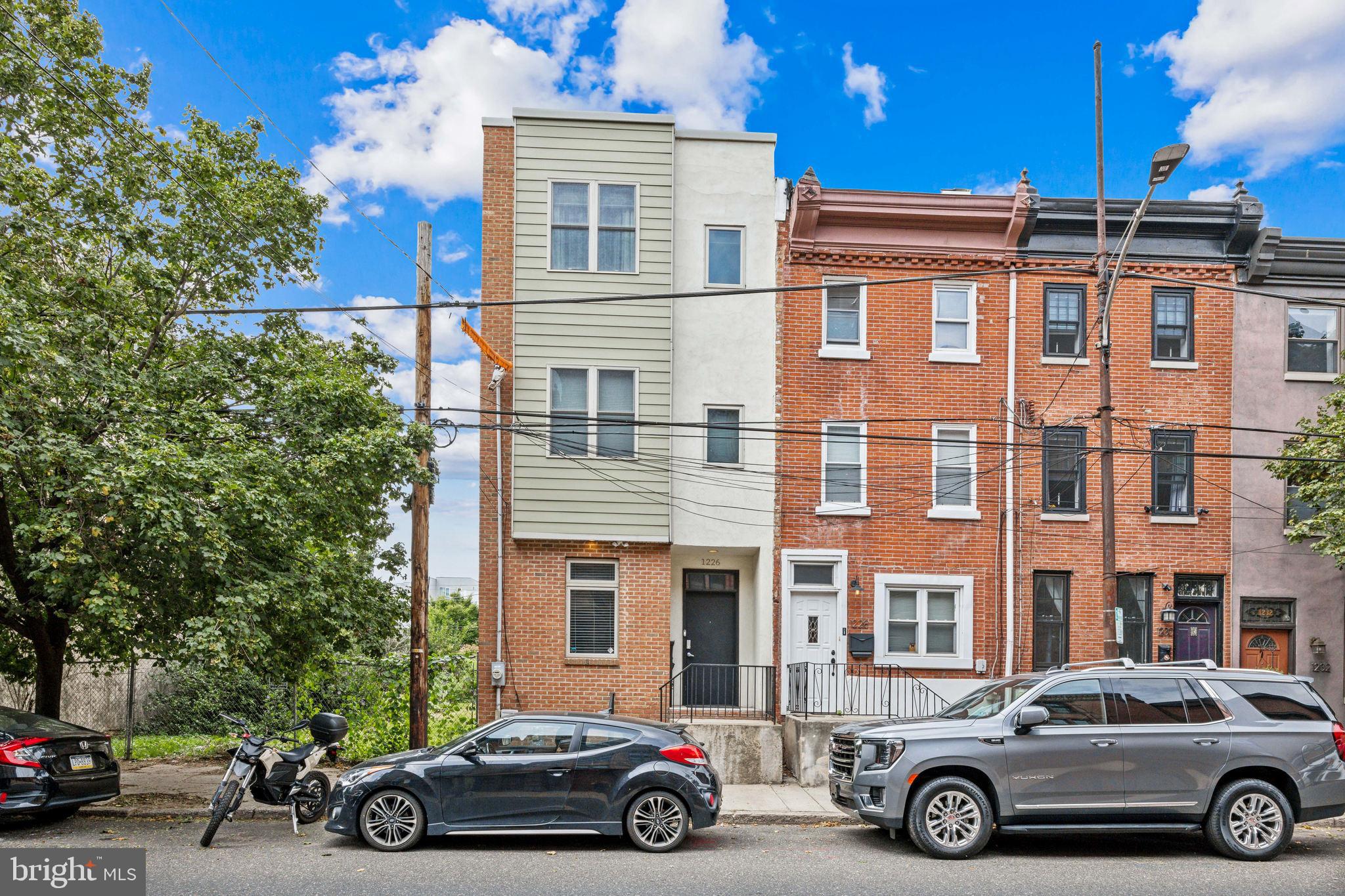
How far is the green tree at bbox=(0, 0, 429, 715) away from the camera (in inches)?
422

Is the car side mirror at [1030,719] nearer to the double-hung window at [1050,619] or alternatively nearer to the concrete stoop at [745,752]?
the concrete stoop at [745,752]

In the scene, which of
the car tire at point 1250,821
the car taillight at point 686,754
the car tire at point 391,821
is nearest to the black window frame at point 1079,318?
the car tire at point 1250,821

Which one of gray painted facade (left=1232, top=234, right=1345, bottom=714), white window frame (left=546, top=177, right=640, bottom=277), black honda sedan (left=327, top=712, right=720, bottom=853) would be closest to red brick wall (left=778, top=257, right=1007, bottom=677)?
white window frame (left=546, top=177, right=640, bottom=277)

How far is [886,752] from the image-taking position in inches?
424

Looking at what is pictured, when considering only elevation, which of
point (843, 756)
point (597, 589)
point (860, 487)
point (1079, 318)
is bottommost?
point (843, 756)

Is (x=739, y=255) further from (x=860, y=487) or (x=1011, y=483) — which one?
(x=1011, y=483)

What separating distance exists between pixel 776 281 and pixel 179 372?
997cm

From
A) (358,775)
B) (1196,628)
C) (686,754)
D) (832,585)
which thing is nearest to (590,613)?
(832,585)

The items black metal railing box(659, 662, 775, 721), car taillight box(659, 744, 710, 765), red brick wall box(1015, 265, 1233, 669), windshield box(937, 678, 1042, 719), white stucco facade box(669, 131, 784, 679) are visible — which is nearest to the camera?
car taillight box(659, 744, 710, 765)

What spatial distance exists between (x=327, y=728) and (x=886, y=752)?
20.4 feet

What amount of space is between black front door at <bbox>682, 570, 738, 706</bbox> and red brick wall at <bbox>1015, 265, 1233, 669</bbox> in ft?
16.5

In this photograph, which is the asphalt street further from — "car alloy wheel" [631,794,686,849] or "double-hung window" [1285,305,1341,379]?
"double-hung window" [1285,305,1341,379]

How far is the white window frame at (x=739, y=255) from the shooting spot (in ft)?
58.9

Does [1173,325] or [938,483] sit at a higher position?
[1173,325]
